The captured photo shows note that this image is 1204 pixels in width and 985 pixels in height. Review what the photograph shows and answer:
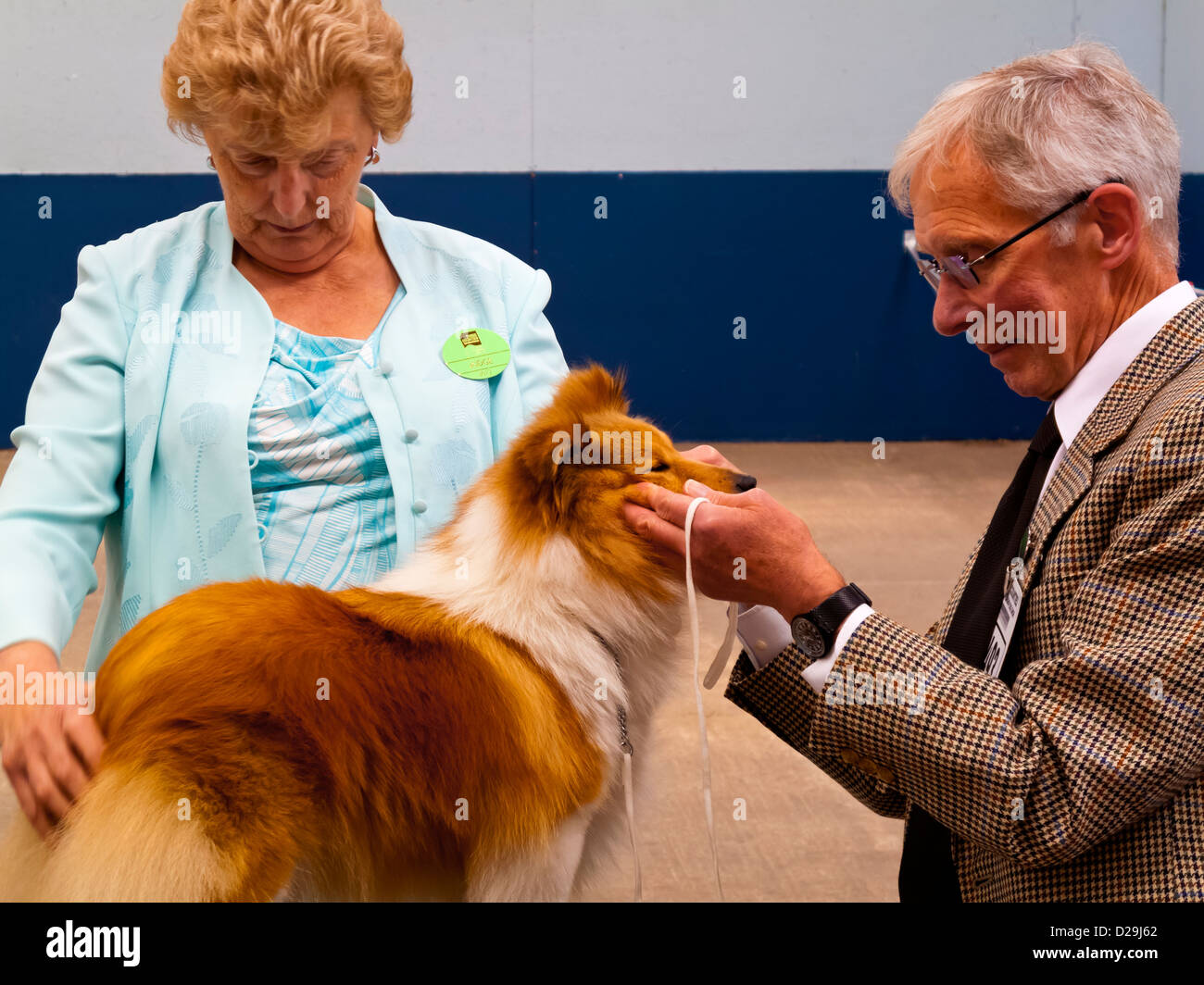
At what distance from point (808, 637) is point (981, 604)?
0.32 metres

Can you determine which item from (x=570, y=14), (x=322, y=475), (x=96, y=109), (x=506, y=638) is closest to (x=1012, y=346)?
(x=506, y=638)

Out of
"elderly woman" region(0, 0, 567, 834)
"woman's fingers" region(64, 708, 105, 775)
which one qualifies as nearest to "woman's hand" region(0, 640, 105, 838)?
"woman's fingers" region(64, 708, 105, 775)

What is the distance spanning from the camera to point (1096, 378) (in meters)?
1.50

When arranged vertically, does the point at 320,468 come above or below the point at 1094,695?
above

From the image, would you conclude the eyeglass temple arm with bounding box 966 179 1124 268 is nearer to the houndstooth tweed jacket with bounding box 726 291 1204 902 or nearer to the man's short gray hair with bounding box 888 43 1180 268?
the man's short gray hair with bounding box 888 43 1180 268

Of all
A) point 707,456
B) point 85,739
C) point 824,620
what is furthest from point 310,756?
point 707,456

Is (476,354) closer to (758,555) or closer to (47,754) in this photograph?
(758,555)

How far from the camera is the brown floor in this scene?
3244 mm

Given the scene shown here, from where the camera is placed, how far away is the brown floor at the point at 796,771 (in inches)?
128

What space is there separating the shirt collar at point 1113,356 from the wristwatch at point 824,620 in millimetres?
356

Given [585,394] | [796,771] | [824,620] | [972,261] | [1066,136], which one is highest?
[1066,136]

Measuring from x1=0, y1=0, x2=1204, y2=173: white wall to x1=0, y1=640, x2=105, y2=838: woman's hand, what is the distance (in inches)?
244

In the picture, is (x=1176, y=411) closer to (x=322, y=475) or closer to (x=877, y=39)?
(x=322, y=475)

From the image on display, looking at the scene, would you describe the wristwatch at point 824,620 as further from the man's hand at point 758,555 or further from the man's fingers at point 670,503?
the man's fingers at point 670,503
